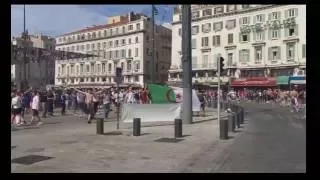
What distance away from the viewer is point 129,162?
10.9m

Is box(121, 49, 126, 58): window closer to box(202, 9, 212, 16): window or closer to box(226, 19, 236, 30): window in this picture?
box(202, 9, 212, 16): window

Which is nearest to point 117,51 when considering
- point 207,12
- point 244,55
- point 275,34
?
point 207,12

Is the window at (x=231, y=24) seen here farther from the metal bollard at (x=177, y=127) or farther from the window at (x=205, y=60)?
the metal bollard at (x=177, y=127)

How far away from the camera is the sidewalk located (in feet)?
33.9

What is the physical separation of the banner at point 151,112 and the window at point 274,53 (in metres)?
56.7

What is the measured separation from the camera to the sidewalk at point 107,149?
33.9 feet

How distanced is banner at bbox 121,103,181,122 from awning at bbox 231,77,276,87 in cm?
5257

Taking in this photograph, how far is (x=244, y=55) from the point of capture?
81938 mm

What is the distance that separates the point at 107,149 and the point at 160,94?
508 inches

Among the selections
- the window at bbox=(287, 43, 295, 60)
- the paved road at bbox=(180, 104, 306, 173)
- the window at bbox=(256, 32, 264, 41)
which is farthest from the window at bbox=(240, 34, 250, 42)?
the paved road at bbox=(180, 104, 306, 173)

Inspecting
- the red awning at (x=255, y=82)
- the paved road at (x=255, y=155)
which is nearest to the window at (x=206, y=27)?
the red awning at (x=255, y=82)

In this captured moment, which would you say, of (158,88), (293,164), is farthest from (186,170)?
(158,88)

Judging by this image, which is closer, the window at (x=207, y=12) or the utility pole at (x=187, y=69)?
the utility pole at (x=187, y=69)
